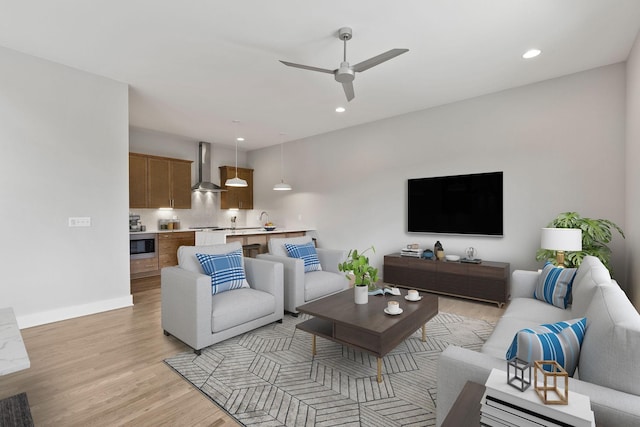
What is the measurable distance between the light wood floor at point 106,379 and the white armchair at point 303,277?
1218mm

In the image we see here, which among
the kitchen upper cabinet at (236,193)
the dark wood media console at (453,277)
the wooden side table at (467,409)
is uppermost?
the kitchen upper cabinet at (236,193)

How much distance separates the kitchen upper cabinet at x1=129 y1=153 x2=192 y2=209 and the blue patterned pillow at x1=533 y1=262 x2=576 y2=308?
247 inches

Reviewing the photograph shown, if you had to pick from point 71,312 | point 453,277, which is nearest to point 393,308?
point 453,277

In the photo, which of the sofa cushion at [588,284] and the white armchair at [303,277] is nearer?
the sofa cushion at [588,284]

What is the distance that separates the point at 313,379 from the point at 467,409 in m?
1.43

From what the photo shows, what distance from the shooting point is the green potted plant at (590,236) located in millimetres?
3196

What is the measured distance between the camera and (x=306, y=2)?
2.39m

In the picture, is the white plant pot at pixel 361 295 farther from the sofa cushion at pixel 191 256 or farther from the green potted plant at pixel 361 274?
the sofa cushion at pixel 191 256

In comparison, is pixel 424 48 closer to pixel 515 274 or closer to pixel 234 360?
pixel 515 274

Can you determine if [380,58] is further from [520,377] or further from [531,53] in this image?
[520,377]

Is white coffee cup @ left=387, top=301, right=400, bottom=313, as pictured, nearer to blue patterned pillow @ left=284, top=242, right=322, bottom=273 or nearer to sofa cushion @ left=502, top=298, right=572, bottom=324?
sofa cushion @ left=502, top=298, right=572, bottom=324

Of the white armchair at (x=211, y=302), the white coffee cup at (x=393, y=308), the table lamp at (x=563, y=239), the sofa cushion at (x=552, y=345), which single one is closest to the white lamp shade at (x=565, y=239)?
the table lamp at (x=563, y=239)

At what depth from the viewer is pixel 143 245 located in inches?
224

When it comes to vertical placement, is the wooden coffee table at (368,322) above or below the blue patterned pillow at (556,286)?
below
